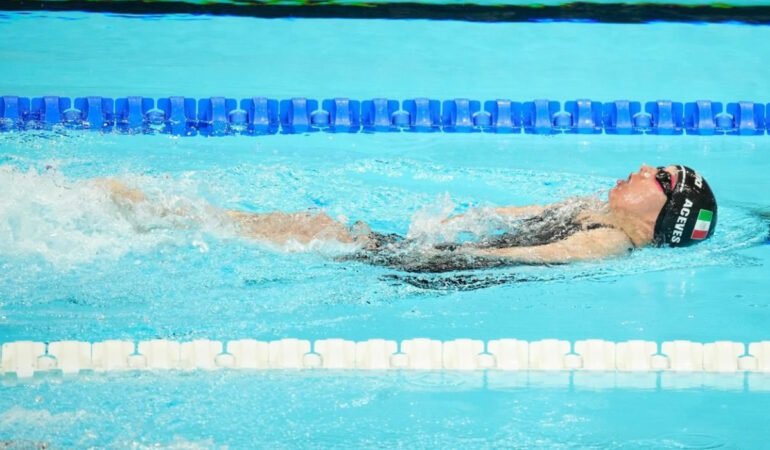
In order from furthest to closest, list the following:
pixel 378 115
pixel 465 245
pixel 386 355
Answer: pixel 378 115
pixel 465 245
pixel 386 355

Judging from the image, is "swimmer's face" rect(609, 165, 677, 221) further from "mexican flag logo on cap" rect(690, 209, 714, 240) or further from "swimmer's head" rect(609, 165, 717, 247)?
"mexican flag logo on cap" rect(690, 209, 714, 240)

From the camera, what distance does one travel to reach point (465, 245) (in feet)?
12.6

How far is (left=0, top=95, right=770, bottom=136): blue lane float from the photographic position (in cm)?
533

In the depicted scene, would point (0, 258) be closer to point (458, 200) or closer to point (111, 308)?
point (111, 308)

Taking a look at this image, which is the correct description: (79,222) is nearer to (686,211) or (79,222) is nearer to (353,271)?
(353,271)

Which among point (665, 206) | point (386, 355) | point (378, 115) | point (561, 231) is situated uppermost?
Answer: point (378, 115)

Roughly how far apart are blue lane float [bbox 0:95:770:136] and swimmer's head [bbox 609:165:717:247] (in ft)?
5.65

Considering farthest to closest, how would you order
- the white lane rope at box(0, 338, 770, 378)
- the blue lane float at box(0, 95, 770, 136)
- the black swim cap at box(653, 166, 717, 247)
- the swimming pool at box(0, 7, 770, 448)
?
the blue lane float at box(0, 95, 770, 136) < the black swim cap at box(653, 166, 717, 247) < the white lane rope at box(0, 338, 770, 378) < the swimming pool at box(0, 7, 770, 448)

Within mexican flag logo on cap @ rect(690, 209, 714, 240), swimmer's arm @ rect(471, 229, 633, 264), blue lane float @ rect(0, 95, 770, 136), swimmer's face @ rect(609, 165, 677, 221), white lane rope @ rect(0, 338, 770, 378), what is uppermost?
blue lane float @ rect(0, 95, 770, 136)

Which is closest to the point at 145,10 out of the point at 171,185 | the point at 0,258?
the point at 171,185

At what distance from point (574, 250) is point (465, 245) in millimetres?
355

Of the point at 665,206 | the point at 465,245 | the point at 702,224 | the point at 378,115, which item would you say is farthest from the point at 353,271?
the point at 378,115

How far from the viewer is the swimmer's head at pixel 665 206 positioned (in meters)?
3.71

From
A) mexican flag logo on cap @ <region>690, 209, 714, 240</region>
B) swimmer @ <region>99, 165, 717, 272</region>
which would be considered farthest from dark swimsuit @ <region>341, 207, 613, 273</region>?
mexican flag logo on cap @ <region>690, 209, 714, 240</region>
